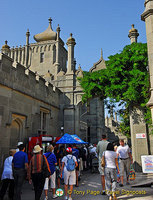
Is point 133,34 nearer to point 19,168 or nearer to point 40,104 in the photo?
point 40,104

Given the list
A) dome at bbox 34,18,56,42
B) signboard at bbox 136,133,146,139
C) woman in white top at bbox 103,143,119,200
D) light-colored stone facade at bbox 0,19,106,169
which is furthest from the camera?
dome at bbox 34,18,56,42

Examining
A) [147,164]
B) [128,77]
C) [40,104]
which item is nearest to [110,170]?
[147,164]

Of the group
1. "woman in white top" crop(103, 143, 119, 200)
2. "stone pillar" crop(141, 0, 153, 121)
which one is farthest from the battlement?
"stone pillar" crop(141, 0, 153, 121)

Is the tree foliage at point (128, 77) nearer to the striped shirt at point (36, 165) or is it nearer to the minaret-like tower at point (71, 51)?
the minaret-like tower at point (71, 51)

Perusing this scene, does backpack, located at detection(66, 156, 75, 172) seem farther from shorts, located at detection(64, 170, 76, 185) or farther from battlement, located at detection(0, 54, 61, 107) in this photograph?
battlement, located at detection(0, 54, 61, 107)

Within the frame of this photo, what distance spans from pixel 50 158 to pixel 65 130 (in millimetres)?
8212

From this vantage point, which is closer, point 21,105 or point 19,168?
point 19,168

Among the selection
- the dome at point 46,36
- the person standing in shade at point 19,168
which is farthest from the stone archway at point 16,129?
the dome at point 46,36

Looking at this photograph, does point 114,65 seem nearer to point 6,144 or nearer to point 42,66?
point 6,144

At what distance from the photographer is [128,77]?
10164mm

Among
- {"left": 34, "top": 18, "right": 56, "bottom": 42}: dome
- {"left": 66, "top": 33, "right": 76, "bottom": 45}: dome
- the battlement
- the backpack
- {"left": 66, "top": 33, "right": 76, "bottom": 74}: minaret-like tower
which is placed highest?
{"left": 34, "top": 18, "right": 56, "bottom": 42}: dome

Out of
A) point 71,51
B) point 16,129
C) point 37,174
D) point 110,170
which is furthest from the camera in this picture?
point 71,51

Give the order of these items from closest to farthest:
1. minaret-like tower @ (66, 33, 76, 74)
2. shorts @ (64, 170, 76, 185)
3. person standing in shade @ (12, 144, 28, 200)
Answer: person standing in shade @ (12, 144, 28, 200), shorts @ (64, 170, 76, 185), minaret-like tower @ (66, 33, 76, 74)

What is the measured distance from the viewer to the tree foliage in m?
9.45
